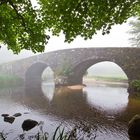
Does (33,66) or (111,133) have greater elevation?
(33,66)

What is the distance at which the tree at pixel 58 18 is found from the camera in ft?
35.2

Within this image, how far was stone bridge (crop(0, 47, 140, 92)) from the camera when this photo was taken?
31578 millimetres

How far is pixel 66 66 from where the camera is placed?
41094mm

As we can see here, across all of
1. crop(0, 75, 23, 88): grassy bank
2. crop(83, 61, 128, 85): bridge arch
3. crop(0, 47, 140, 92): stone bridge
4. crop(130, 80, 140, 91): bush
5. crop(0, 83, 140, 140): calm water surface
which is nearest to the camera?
crop(0, 83, 140, 140): calm water surface

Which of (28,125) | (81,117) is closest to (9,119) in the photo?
(28,125)

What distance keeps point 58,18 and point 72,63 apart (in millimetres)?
28933

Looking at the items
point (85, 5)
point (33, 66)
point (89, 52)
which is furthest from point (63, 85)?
point (85, 5)

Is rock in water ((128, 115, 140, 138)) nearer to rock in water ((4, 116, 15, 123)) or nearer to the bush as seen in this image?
rock in water ((4, 116, 15, 123))

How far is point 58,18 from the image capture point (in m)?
11.4

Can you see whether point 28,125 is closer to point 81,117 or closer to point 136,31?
point 81,117

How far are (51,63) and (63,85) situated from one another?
18.9 feet

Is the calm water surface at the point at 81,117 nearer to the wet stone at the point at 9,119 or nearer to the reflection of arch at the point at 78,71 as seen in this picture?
the wet stone at the point at 9,119

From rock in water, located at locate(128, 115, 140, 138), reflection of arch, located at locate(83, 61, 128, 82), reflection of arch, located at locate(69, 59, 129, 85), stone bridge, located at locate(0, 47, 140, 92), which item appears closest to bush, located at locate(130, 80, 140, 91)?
stone bridge, located at locate(0, 47, 140, 92)

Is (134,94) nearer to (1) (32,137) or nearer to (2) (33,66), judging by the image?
(1) (32,137)
